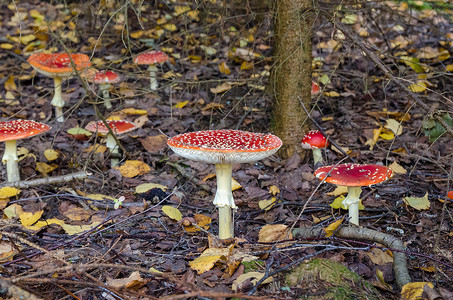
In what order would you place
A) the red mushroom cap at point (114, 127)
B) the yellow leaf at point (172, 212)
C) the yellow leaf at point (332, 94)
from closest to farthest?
the yellow leaf at point (172, 212)
the red mushroom cap at point (114, 127)
the yellow leaf at point (332, 94)

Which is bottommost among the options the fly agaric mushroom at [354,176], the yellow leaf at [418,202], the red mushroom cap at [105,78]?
the yellow leaf at [418,202]

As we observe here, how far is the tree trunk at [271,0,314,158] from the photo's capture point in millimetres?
4137

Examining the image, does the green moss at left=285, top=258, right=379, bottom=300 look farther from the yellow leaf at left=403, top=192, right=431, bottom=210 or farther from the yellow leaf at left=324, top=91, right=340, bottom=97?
the yellow leaf at left=324, top=91, right=340, bottom=97

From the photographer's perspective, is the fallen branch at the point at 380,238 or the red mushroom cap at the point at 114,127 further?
the red mushroom cap at the point at 114,127

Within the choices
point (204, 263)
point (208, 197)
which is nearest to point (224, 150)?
point (204, 263)

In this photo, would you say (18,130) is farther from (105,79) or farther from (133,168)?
(105,79)

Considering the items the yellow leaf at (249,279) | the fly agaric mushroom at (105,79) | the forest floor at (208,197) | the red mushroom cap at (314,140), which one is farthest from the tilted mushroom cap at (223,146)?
the fly agaric mushroom at (105,79)

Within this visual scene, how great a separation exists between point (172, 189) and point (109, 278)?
1.60 meters

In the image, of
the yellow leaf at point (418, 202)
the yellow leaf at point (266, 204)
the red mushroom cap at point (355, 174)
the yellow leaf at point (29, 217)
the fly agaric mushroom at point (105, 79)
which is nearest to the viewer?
the red mushroom cap at point (355, 174)

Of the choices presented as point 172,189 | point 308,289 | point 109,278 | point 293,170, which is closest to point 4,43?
point 172,189

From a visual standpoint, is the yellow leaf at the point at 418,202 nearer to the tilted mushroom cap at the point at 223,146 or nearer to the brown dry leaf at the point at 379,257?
the brown dry leaf at the point at 379,257

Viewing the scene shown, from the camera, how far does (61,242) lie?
10.2 feet

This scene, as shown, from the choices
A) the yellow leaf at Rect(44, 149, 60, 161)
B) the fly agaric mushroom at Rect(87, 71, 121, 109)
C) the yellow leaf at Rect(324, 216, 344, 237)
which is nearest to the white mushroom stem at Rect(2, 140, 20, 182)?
the yellow leaf at Rect(44, 149, 60, 161)

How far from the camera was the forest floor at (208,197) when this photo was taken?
267cm
